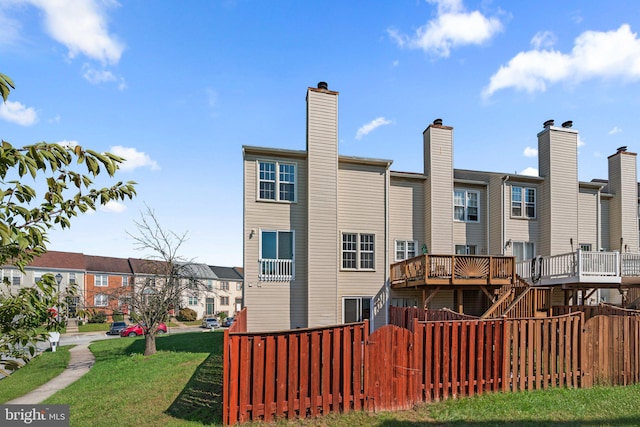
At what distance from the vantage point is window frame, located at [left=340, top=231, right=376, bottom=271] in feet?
57.2

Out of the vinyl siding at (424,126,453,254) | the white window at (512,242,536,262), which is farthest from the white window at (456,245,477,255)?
the white window at (512,242,536,262)

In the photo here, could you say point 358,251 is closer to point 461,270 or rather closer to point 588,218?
point 461,270

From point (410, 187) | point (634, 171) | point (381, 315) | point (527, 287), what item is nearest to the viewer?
point (527, 287)

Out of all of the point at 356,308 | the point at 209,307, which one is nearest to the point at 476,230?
the point at 356,308

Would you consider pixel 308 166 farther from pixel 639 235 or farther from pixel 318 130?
pixel 639 235

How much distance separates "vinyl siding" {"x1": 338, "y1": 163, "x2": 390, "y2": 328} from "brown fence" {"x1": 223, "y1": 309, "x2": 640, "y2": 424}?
8.97m

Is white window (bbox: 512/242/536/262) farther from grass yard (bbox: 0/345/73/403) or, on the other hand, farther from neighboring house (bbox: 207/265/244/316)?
neighboring house (bbox: 207/265/244/316)

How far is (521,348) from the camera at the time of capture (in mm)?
8484

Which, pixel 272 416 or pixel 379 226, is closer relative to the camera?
pixel 272 416

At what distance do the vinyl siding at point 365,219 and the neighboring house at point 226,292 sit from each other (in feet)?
138

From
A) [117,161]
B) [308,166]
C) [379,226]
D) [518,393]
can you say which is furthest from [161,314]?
[117,161]

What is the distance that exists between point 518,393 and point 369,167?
11588 millimetres

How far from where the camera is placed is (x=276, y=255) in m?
16.5

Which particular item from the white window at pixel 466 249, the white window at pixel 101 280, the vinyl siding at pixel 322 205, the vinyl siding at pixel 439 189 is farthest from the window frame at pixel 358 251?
the white window at pixel 101 280
